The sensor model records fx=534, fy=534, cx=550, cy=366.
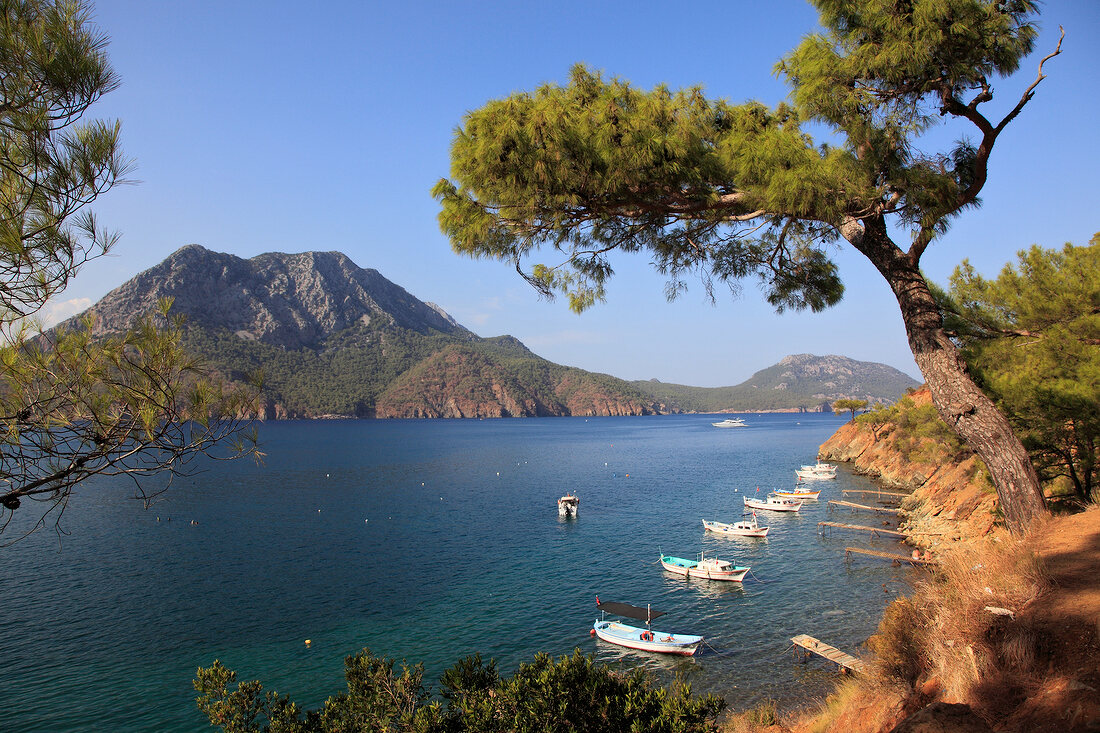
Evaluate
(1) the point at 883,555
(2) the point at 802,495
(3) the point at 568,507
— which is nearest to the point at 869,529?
(1) the point at 883,555

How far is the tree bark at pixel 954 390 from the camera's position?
5.66 metres

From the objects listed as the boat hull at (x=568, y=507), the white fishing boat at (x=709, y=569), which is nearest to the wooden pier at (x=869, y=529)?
the white fishing boat at (x=709, y=569)

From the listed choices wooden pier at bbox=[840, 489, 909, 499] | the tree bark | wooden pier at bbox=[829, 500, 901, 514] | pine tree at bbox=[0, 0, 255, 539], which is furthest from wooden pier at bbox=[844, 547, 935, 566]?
pine tree at bbox=[0, 0, 255, 539]

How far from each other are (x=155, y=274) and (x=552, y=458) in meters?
116

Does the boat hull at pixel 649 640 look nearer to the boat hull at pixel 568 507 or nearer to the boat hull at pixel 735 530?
the boat hull at pixel 735 530

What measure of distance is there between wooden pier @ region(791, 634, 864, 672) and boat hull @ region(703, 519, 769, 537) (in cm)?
1230

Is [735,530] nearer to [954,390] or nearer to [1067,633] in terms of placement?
[954,390]

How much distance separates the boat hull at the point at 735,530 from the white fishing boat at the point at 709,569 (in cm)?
605

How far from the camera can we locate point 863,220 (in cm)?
622

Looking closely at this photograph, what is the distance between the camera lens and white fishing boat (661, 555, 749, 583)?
66.1 feet

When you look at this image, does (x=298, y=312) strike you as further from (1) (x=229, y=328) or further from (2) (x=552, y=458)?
(2) (x=552, y=458)

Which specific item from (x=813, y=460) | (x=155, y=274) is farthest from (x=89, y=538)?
(x=155, y=274)

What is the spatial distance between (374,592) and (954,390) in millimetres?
19504

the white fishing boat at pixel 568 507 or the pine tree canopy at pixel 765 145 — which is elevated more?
the pine tree canopy at pixel 765 145
